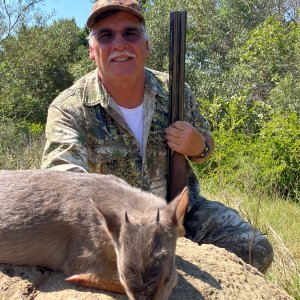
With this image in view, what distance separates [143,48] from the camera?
6309 millimetres

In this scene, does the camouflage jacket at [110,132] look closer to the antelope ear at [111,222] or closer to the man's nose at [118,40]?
the man's nose at [118,40]

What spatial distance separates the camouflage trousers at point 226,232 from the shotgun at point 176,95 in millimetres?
497

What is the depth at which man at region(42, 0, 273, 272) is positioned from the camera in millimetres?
5980

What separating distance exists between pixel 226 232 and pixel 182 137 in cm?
126

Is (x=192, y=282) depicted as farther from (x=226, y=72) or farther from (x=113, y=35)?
(x=226, y=72)

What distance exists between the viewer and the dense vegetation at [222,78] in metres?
13.8

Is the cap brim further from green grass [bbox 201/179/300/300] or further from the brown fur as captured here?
green grass [bbox 201/179/300/300]

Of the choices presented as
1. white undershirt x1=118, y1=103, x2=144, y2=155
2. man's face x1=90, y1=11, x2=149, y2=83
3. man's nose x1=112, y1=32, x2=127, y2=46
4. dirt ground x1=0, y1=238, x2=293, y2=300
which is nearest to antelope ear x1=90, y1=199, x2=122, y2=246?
dirt ground x1=0, y1=238, x2=293, y2=300

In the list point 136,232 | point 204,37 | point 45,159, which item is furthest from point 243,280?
point 204,37

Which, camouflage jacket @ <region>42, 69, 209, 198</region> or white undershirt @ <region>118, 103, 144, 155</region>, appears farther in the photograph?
white undershirt @ <region>118, 103, 144, 155</region>

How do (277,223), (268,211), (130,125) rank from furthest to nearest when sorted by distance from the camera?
(268,211)
(277,223)
(130,125)

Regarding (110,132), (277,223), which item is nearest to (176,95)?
(110,132)

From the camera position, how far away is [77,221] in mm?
4051

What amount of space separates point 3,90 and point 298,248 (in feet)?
61.8
